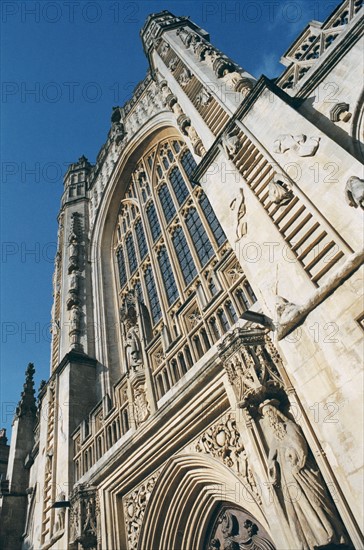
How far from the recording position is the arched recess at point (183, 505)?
6.93 m

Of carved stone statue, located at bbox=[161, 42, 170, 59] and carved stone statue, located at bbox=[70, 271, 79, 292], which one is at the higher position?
carved stone statue, located at bbox=[161, 42, 170, 59]

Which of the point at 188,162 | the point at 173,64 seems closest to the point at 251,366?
the point at 188,162

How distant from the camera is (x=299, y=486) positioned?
453 cm

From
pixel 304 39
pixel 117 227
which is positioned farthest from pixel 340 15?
pixel 117 227

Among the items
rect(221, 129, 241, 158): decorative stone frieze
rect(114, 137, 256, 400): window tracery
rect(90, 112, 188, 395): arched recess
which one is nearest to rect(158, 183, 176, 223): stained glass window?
rect(114, 137, 256, 400): window tracery

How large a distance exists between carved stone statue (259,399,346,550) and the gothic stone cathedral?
0.02 meters

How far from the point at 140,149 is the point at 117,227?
3163 mm

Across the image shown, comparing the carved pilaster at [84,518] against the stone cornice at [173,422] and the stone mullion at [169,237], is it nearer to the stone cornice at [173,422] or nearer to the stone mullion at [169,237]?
the stone cornice at [173,422]

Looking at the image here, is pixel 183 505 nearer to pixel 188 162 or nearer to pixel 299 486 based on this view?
pixel 299 486

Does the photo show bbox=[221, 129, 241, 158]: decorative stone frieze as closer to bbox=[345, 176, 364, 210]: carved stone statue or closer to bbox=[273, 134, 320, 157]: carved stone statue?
bbox=[273, 134, 320, 157]: carved stone statue

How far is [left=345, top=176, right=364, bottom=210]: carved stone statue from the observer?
4.91 metres

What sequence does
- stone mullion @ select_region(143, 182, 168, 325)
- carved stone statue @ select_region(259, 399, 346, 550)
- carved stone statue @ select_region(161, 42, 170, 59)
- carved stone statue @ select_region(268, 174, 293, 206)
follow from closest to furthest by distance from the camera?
carved stone statue @ select_region(259, 399, 346, 550) → carved stone statue @ select_region(268, 174, 293, 206) → stone mullion @ select_region(143, 182, 168, 325) → carved stone statue @ select_region(161, 42, 170, 59)

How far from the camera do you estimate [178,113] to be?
12359 mm

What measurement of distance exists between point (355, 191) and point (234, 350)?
250cm
